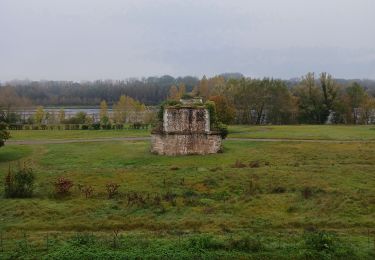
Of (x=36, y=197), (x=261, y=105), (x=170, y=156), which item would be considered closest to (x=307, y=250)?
(x=36, y=197)

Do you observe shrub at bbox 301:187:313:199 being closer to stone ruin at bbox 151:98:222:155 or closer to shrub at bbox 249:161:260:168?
shrub at bbox 249:161:260:168

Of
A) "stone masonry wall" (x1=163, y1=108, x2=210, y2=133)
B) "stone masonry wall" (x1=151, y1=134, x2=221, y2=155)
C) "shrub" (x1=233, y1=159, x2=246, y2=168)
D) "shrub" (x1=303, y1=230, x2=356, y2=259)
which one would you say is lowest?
"shrub" (x1=303, y1=230, x2=356, y2=259)

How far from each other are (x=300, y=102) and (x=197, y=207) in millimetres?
56410

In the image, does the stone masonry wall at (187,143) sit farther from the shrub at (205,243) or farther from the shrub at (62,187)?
the shrub at (205,243)

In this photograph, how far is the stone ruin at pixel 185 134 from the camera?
37.5 meters

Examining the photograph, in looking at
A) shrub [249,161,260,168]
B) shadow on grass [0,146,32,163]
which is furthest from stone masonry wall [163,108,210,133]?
shadow on grass [0,146,32,163]

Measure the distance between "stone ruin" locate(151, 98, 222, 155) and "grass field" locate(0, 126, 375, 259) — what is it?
2.29 metres

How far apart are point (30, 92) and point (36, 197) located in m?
147

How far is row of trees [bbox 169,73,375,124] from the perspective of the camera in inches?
2781

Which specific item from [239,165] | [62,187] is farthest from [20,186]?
[239,165]

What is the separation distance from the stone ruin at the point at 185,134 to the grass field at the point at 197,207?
90.3 inches

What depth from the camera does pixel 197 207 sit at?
2188cm

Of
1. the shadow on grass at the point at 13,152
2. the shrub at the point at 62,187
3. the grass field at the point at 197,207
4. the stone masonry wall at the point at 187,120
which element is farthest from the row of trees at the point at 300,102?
the shrub at the point at 62,187

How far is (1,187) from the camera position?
25.5m
